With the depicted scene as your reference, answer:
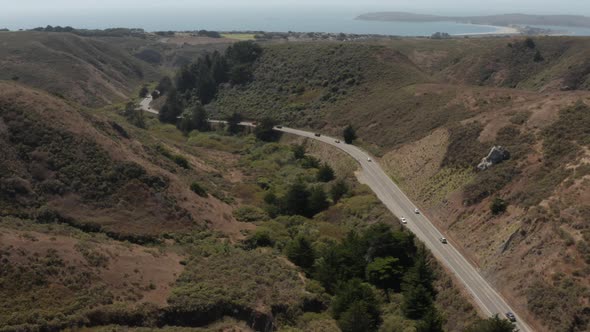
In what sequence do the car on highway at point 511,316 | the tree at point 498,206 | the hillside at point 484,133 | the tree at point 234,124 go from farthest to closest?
the tree at point 234,124, the tree at point 498,206, the hillside at point 484,133, the car on highway at point 511,316

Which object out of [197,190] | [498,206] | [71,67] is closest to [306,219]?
[197,190]

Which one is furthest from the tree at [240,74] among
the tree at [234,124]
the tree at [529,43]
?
the tree at [529,43]

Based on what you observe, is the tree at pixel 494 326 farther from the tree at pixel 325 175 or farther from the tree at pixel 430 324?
the tree at pixel 325 175

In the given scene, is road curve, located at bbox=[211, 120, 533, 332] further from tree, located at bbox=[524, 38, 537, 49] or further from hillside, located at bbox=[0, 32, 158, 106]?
hillside, located at bbox=[0, 32, 158, 106]

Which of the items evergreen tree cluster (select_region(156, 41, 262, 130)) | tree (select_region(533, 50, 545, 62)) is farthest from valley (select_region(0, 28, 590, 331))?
tree (select_region(533, 50, 545, 62))

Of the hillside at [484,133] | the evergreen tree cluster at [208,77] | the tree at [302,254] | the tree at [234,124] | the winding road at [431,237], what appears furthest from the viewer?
the evergreen tree cluster at [208,77]

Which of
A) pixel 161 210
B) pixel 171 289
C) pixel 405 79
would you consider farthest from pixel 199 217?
pixel 405 79

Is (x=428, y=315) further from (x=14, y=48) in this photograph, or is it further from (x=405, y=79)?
(x=14, y=48)
